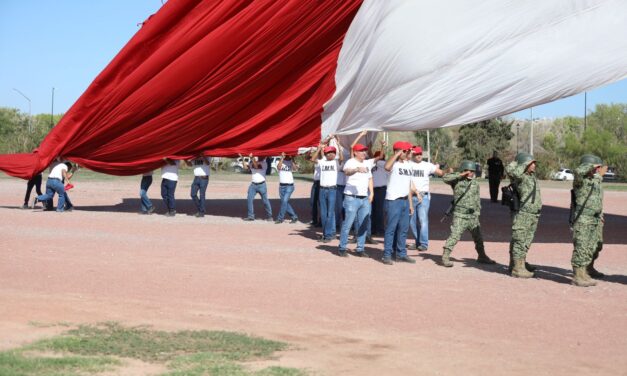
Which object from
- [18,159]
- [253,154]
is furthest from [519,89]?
[18,159]

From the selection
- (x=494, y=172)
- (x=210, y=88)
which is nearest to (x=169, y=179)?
(x=210, y=88)

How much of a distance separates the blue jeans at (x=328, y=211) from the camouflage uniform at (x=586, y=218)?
527 cm

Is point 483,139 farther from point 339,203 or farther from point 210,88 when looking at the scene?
point 339,203

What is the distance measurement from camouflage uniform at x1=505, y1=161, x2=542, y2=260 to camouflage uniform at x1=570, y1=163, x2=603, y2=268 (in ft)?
2.14

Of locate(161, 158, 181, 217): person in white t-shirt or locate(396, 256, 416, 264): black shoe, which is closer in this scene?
locate(396, 256, 416, 264): black shoe

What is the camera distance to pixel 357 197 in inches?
529

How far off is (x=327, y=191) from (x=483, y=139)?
55513 mm

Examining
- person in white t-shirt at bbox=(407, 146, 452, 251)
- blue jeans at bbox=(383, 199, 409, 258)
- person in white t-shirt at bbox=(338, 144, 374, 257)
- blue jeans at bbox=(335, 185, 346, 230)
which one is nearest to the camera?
blue jeans at bbox=(383, 199, 409, 258)

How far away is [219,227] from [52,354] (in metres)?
11.0

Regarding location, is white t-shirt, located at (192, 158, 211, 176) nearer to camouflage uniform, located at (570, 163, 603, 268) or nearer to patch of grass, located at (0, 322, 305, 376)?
camouflage uniform, located at (570, 163, 603, 268)

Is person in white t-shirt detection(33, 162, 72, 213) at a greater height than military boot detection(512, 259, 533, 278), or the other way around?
person in white t-shirt detection(33, 162, 72, 213)

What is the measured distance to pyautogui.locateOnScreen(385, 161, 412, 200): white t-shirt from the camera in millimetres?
12805

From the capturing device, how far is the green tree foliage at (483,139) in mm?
68375

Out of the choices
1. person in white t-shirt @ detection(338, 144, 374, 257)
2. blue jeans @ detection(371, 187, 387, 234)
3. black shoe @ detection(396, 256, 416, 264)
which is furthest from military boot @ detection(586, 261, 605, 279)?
blue jeans @ detection(371, 187, 387, 234)
